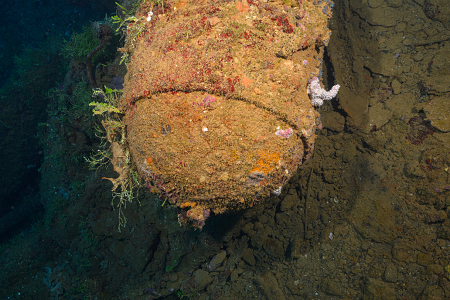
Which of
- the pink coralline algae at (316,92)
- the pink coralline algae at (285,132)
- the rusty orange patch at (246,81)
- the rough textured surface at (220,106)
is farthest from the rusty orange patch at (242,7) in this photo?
the pink coralline algae at (285,132)

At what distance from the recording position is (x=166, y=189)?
2.54m

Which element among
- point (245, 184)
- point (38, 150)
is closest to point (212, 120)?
point (245, 184)

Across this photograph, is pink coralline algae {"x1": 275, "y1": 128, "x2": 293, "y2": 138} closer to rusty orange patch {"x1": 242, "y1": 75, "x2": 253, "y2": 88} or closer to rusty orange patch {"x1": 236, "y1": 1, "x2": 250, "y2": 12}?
rusty orange patch {"x1": 242, "y1": 75, "x2": 253, "y2": 88}

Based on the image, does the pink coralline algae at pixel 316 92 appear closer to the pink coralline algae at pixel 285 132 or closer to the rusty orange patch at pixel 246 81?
the pink coralline algae at pixel 285 132

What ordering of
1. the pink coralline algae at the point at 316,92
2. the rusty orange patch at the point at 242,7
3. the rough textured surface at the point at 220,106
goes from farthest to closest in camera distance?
the pink coralline algae at the point at 316,92
the rusty orange patch at the point at 242,7
the rough textured surface at the point at 220,106

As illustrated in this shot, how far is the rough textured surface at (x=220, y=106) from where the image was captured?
239cm

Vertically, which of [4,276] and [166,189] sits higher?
[166,189]

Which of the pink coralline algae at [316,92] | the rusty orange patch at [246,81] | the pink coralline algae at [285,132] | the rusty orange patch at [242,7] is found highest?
the rusty orange patch at [242,7]

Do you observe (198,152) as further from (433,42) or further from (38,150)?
(38,150)

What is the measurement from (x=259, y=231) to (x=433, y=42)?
436 centimetres

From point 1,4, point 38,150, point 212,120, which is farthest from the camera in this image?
point 1,4

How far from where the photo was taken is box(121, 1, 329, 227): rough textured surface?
2.39m

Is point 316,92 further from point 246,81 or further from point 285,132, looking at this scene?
point 246,81

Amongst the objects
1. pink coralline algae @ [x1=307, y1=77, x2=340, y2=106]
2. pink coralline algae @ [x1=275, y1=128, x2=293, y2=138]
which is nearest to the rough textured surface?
pink coralline algae @ [x1=275, y1=128, x2=293, y2=138]
